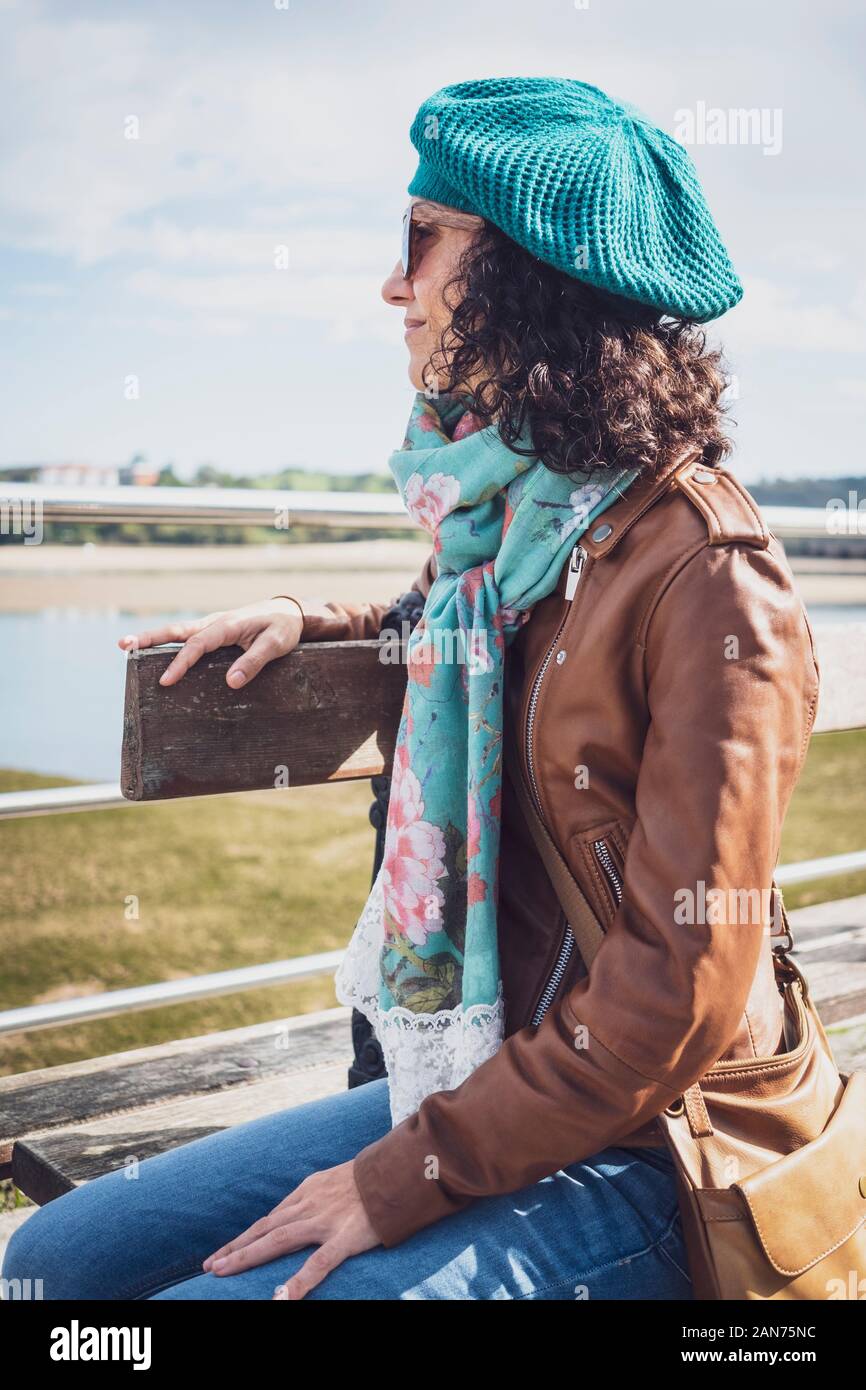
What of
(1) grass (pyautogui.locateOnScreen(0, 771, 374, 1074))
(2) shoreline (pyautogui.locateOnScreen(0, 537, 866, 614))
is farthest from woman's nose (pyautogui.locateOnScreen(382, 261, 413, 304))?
(2) shoreline (pyautogui.locateOnScreen(0, 537, 866, 614))

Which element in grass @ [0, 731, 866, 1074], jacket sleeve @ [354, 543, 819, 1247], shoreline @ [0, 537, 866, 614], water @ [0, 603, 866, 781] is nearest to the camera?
jacket sleeve @ [354, 543, 819, 1247]

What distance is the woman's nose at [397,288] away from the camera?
1.52 m

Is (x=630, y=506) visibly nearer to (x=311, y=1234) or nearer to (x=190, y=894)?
(x=311, y=1234)

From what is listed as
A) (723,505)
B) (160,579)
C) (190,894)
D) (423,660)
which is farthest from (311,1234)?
(160,579)

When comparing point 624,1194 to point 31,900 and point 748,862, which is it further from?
point 31,900

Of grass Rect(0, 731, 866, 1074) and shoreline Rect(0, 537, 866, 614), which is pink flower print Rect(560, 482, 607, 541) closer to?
grass Rect(0, 731, 866, 1074)

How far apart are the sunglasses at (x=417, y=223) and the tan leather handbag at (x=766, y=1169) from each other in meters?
0.63

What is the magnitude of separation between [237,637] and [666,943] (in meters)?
0.71

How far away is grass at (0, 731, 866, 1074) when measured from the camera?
4762mm

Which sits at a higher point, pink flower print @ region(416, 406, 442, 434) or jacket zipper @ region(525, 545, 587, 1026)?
pink flower print @ region(416, 406, 442, 434)

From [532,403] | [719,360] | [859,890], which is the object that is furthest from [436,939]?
[859,890]

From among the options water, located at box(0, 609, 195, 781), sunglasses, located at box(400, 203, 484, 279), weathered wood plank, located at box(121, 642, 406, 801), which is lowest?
water, located at box(0, 609, 195, 781)

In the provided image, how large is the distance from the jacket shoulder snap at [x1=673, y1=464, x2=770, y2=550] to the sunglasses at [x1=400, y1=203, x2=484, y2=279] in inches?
15.2

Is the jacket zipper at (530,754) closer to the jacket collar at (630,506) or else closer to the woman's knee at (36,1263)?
the jacket collar at (630,506)
